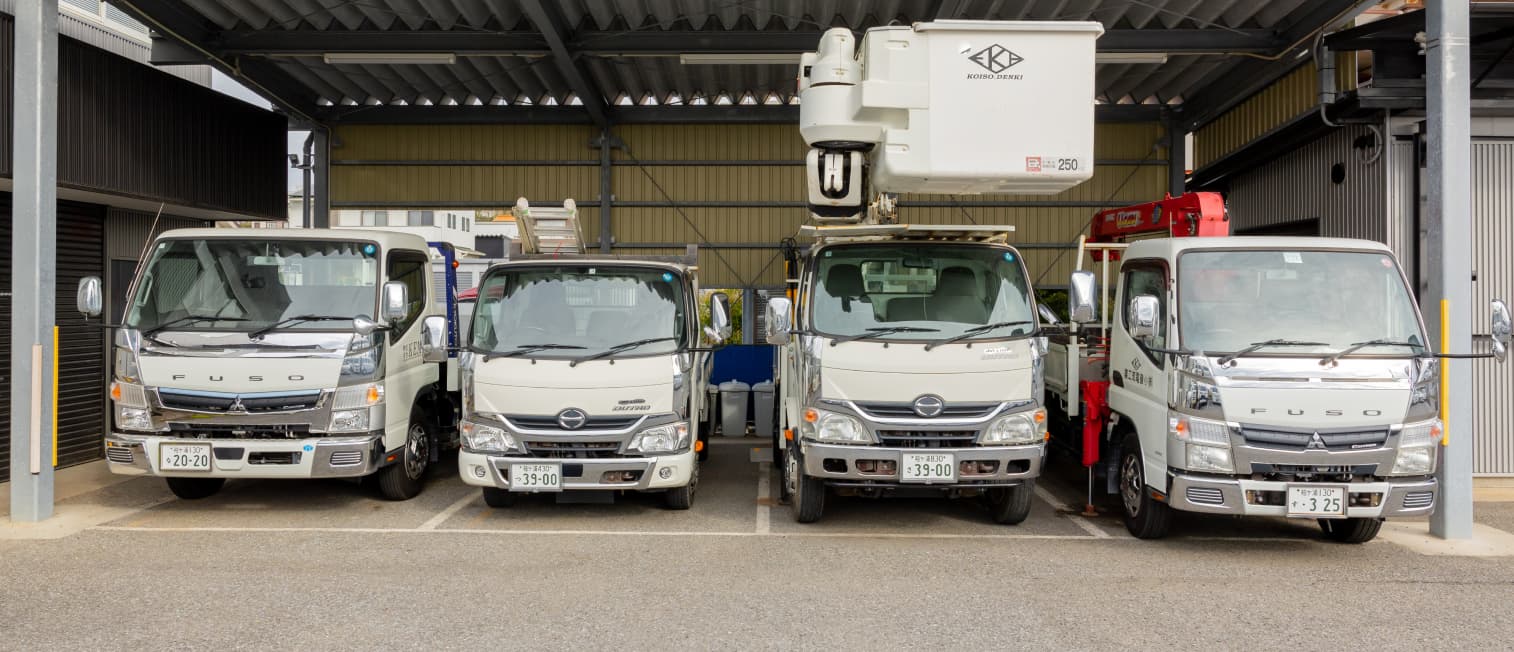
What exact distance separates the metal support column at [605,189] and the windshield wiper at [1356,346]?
1064cm

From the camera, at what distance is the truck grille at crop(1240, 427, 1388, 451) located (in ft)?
20.0

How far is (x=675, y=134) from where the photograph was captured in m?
15.1

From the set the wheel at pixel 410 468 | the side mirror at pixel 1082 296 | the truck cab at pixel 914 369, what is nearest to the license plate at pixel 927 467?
the truck cab at pixel 914 369

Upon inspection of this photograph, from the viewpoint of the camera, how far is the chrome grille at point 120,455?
7.03 metres

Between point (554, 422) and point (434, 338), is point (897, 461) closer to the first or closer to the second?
point (554, 422)

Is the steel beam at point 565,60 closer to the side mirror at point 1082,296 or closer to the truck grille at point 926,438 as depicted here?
the truck grille at point 926,438

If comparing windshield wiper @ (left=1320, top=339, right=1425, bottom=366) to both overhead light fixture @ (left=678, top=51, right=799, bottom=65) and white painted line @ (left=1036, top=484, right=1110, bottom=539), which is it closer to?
white painted line @ (left=1036, top=484, right=1110, bottom=539)

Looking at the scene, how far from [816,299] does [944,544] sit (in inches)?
77.3

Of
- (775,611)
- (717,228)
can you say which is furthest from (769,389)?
(775,611)

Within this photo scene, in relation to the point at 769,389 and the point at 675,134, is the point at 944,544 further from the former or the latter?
the point at 675,134

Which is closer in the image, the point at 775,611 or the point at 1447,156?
the point at 775,611

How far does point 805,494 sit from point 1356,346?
12.5 feet

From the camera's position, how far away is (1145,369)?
6.80 meters

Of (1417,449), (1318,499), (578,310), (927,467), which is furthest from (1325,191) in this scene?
(578,310)
